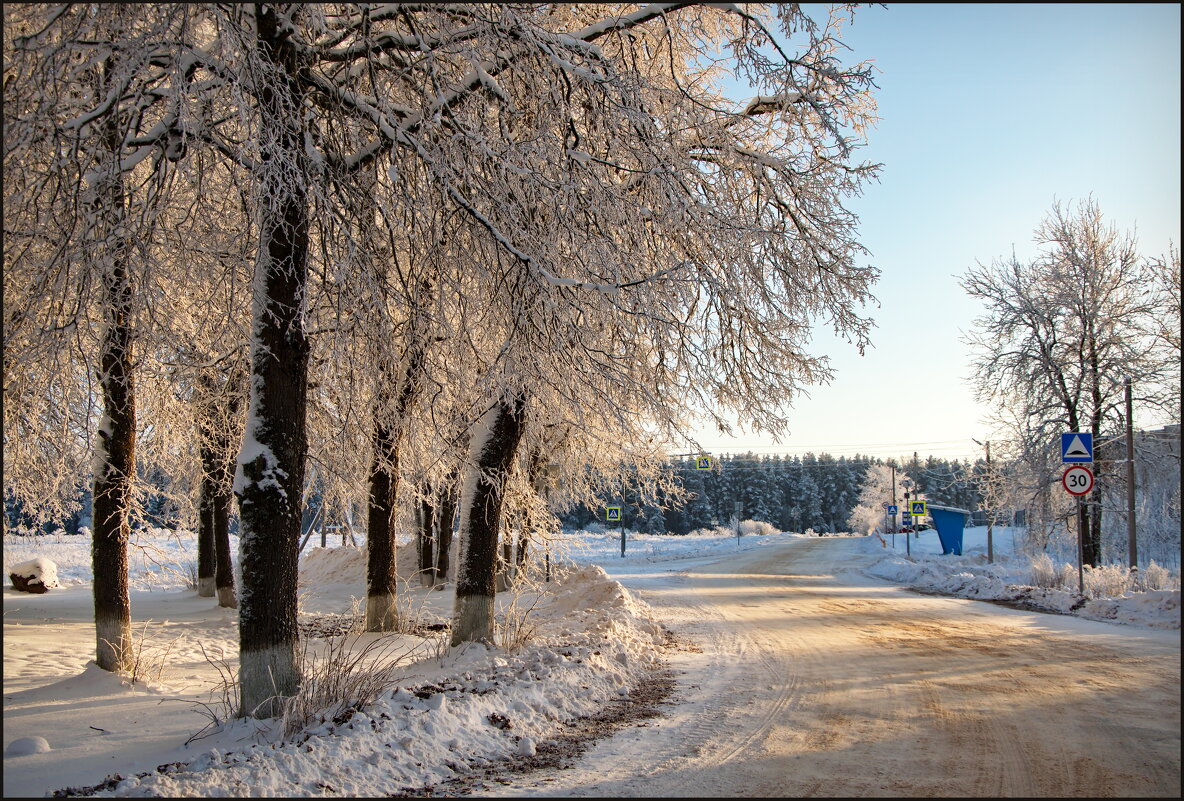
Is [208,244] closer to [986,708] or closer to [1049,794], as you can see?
[1049,794]

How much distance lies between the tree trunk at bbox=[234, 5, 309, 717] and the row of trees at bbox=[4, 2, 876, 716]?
0.08 ft

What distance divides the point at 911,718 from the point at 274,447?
565 cm

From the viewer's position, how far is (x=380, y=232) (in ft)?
19.4

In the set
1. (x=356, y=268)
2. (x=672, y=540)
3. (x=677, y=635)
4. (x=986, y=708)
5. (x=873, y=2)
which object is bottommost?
(x=672, y=540)

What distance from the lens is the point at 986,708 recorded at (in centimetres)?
618

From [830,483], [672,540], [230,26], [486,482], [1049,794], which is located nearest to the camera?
[1049,794]

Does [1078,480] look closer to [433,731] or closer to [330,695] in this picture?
[433,731]

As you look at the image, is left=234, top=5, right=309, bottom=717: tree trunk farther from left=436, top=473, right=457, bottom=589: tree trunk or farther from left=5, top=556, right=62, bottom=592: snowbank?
left=5, top=556, right=62, bottom=592: snowbank

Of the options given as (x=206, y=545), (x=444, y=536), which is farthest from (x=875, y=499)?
(x=206, y=545)

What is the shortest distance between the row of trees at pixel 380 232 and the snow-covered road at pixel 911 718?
2467mm

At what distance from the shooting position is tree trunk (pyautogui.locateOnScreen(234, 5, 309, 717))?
546 cm

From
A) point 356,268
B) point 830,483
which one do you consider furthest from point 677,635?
point 830,483

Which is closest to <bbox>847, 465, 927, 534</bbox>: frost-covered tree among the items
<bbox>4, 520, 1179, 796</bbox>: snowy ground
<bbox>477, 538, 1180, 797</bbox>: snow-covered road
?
<bbox>4, 520, 1179, 796</bbox>: snowy ground

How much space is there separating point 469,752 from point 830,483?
122 m
